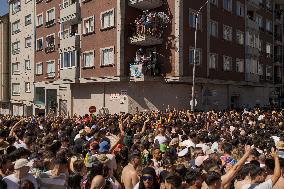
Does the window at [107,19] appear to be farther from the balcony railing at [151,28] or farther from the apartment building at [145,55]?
the balcony railing at [151,28]

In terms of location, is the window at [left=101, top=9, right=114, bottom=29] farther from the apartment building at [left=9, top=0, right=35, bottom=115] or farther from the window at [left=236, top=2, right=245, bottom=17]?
the apartment building at [left=9, top=0, right=35, bottom=115]

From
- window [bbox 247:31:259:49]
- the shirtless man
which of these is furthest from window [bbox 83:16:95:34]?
the shirtless man

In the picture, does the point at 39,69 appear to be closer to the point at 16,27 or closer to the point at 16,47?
the point at 16,47

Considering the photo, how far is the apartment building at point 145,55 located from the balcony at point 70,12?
0.09 m

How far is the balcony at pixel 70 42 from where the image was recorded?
3828 centimetres

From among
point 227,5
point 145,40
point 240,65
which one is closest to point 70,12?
point 145,40

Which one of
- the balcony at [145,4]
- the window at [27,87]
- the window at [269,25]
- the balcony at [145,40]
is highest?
the window at [269,25]

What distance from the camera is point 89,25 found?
37.4 metres

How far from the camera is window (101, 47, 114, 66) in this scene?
3434 centimetres

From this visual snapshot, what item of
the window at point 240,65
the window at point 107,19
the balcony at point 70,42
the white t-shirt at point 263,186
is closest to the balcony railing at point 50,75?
the balcony at point 70,42

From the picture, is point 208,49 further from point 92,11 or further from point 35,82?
point 35,82

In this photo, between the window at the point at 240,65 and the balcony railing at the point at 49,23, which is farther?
the balcony railing at the point at 49,23

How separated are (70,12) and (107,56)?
23.6ft

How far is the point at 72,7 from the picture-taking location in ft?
128
